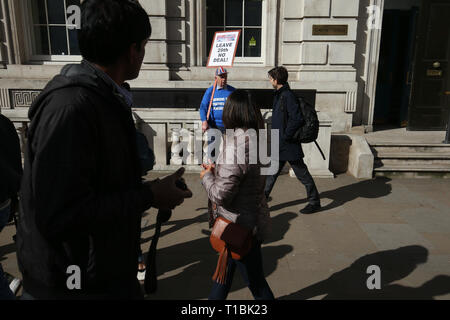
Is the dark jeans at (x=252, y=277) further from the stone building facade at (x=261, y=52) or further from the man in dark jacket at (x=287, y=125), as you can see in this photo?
the stone building facade at (x=261, y=52)

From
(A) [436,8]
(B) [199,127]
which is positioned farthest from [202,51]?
(A) [436,8]

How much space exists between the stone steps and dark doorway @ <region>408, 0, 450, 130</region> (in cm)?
175

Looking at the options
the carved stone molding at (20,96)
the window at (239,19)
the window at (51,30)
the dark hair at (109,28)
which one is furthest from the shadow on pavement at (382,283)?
the window at (51,30)

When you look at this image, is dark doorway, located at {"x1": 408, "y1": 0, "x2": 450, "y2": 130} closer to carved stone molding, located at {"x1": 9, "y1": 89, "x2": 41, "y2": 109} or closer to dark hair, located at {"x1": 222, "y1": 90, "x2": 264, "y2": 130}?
dark hair, located at {"x1": 222, "y1": 90, "x2": 264, "y2": 130}

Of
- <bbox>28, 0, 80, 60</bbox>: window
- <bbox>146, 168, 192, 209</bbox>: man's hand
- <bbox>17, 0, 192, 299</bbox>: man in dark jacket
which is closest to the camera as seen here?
<bbox>17, 0, 192, 299</bbox>: man in dark jacket

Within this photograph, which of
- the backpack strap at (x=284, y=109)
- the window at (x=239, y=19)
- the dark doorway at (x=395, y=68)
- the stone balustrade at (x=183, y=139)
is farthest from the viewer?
the dark doorway at (x=395, y=68)

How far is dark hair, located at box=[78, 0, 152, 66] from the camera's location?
120cm

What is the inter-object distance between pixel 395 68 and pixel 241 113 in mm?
8934

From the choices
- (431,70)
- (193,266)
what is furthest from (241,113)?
(431,70)

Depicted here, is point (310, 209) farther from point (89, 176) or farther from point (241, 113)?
point (89, 176)

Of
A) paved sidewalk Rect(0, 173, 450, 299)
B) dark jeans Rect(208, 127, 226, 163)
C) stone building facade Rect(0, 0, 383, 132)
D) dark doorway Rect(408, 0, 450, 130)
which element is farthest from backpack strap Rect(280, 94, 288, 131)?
dark doorway Rect(408, 0, 450, 130)

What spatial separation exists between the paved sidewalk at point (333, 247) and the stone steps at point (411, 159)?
0.83 meters

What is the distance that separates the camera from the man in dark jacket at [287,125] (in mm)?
4758

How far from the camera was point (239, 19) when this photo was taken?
8.99 meters
